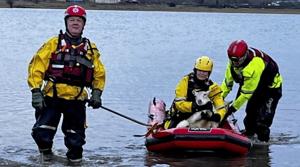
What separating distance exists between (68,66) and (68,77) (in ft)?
0.42

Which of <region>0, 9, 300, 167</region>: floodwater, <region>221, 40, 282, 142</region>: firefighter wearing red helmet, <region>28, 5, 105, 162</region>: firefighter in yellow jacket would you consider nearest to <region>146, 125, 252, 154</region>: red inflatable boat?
<region>0, 9, 300, 167</region>: floodwater

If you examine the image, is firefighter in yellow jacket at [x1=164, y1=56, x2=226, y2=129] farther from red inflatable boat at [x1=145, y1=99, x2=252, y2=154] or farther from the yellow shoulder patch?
red inflatable boat at [x1=145, y1=99, x2=252, y2=154]

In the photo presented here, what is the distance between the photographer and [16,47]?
1252 inches

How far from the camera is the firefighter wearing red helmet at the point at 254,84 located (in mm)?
10719

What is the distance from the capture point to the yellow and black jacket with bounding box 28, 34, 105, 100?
888 centimetres

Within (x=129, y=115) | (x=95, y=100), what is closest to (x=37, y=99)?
(x=95, y=100)

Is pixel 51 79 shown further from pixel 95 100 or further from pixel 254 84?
pixel 254 84

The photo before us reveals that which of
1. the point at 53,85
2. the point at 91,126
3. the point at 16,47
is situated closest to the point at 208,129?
the point at 53,85

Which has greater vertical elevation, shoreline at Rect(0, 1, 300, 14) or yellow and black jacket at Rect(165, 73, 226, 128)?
yellow and black jacket at Rect(165, 73, 226, 128)

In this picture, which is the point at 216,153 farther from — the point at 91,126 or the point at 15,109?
the point at 15,109

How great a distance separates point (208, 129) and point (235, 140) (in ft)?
1.33

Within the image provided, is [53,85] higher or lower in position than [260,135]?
higher

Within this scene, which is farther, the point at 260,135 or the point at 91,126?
the point at 91,126

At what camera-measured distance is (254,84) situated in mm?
10727
